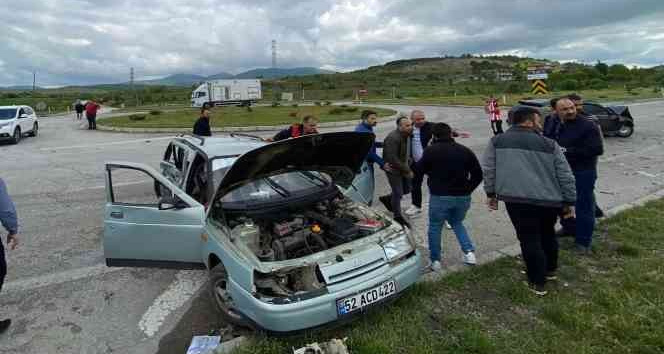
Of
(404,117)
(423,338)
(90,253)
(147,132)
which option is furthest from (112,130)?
(423,338)

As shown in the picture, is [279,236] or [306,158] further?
[306,158]

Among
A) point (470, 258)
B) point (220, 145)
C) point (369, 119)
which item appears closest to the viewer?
point (470, 258)

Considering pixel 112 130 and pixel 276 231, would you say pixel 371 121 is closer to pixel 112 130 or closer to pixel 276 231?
pixel 276 231

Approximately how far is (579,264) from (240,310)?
346cm

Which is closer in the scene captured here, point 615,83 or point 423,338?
point 423,338

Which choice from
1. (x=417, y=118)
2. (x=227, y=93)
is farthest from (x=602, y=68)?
(x=417, y=118)

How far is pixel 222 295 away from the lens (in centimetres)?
351

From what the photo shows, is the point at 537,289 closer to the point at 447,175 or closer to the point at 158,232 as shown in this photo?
the point at 447,175

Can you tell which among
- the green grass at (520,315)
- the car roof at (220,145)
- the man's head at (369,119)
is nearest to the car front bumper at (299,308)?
the green grass at (520,315)

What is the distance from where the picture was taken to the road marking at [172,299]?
3.65 m

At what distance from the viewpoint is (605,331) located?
125 inches

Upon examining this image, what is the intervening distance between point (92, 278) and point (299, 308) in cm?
285

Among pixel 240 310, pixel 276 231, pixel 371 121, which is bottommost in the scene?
pixel 240 310

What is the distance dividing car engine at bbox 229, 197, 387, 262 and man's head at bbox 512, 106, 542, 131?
4.78 ft
